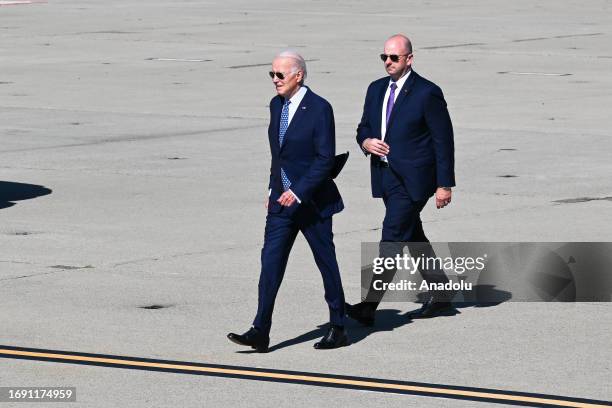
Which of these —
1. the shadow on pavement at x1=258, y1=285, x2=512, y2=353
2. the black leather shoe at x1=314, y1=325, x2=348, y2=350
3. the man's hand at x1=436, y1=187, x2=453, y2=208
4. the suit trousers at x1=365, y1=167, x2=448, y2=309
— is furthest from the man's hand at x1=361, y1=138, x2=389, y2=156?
the black leather shoe at x1=314, y1=325, x2=348, y2=350

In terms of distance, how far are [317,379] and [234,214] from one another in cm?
603

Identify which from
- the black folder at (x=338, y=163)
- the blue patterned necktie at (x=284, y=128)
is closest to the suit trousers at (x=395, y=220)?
the black folder at (x=338, y=163)

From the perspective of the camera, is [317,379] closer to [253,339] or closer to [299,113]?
[253,339]

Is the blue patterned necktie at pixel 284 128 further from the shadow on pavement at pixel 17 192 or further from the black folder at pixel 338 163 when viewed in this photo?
the shadow on pavement at pixel 17 192

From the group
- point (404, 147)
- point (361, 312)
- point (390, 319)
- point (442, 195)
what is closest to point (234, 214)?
point (390, 319)

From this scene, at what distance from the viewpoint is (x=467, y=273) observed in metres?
11.9

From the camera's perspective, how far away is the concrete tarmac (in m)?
9.23

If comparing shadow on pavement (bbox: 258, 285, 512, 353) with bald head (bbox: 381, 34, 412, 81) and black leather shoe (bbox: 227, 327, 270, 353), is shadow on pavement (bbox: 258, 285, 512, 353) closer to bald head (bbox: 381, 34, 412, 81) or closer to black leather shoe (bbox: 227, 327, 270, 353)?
black leather shoe (bbox: 227, 327, 270, 353)

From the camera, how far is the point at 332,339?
9.69m

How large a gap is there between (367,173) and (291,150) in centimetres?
807

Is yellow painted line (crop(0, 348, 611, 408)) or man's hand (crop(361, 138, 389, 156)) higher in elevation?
man's hand (crop(361, 138, 389, 156))

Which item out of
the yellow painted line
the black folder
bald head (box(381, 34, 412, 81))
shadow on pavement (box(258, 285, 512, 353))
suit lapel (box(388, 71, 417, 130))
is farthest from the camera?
suit lapel (box(388, 71, 417, 130))

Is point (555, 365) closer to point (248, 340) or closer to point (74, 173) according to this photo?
Answer: point (248, 340)

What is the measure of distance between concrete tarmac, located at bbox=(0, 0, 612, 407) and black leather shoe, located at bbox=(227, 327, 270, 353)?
13 cm
